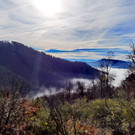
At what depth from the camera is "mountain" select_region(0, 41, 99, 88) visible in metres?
78.8

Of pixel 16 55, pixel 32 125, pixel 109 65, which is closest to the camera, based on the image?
pixel 32 125

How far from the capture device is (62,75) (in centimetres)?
9081

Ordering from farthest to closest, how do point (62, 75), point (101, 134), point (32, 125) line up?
point (62, 75)
point (32, 125)
point (101, 134)

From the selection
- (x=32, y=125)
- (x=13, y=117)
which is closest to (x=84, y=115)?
(x=32, y=125)

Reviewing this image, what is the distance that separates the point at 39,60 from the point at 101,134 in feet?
302

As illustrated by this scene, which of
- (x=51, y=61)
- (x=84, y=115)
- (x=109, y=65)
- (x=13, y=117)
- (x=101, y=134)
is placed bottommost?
(x=84, y=115)

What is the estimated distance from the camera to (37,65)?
8938 cm

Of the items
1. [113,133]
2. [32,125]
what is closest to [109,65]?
[113,133]

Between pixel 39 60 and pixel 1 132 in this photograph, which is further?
pixel 39 60

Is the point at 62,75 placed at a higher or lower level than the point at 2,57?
lower

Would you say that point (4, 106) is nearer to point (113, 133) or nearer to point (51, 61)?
point (113, 133)

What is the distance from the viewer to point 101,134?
4.56m

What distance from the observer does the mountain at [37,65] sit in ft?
259

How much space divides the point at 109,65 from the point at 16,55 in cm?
7941
